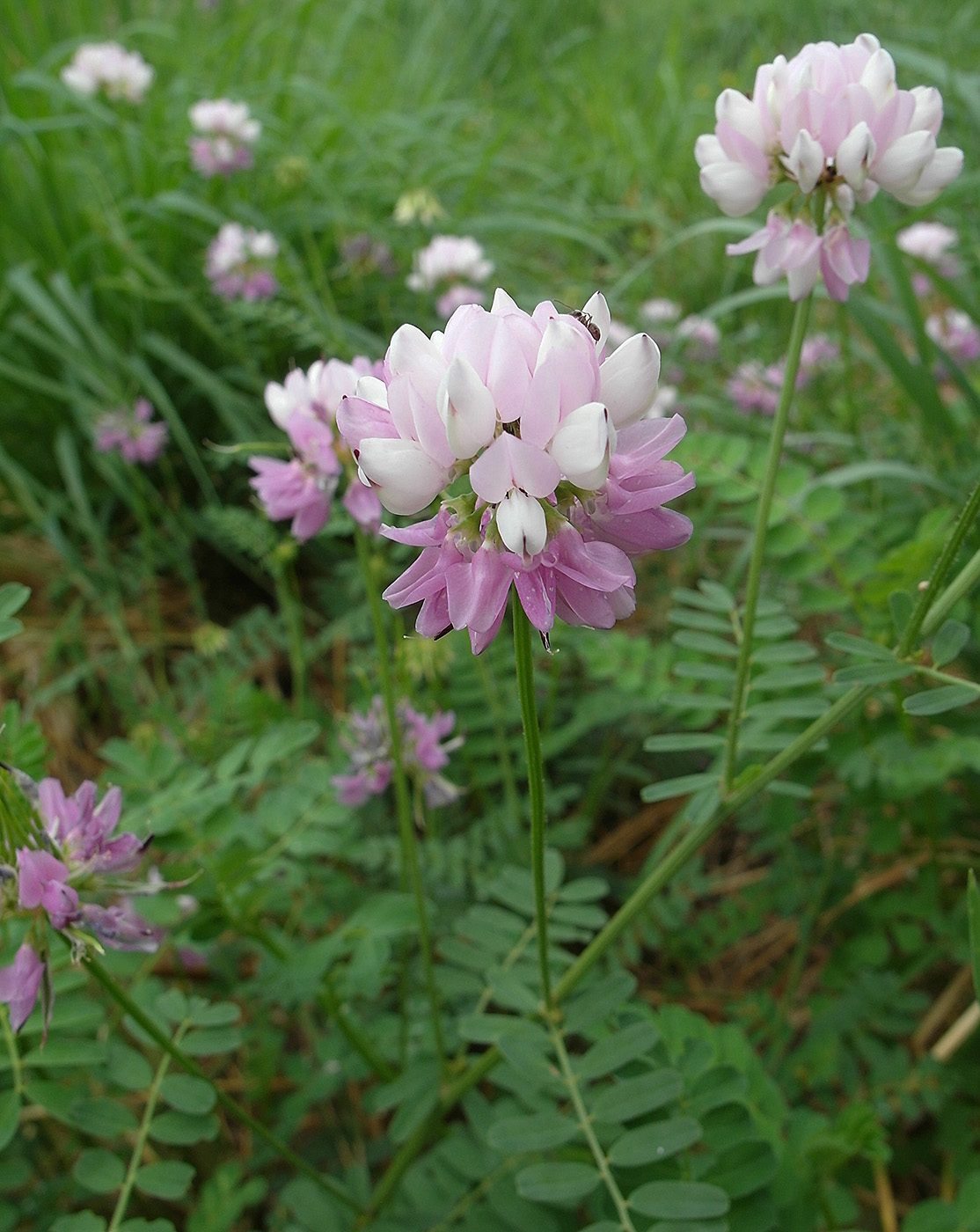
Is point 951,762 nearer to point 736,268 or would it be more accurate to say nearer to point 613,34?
point 736,268

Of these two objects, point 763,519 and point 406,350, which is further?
point 763,519

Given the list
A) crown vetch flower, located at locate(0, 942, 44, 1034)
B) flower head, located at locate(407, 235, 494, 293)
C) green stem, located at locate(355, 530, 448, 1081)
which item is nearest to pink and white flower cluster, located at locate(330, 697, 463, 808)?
green stem, located at locate(355, 530, 448, 1081)

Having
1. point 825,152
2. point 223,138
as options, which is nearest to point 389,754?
point 825,152

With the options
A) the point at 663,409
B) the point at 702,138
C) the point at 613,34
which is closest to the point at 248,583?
the point at 663,409

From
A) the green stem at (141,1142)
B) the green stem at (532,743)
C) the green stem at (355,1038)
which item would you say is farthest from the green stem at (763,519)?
the green stem at (141,1142)

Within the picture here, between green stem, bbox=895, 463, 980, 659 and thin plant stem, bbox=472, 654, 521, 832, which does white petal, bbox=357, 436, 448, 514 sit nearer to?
green stem, bbox=895, 463, 980, 659

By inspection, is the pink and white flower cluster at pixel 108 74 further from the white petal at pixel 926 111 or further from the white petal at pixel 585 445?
the white petal at pixel 585 445

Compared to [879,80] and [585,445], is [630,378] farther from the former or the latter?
[879,80]
